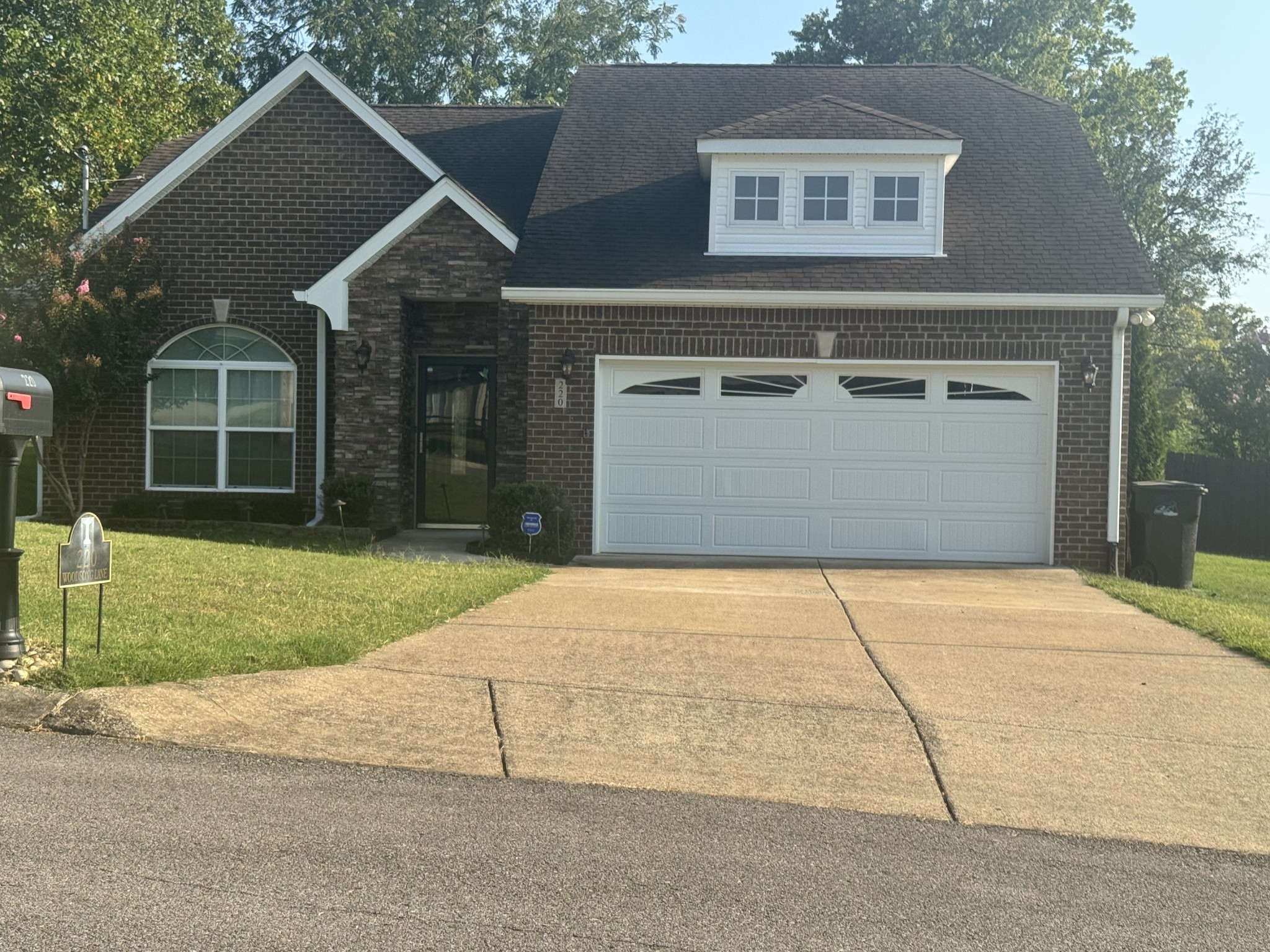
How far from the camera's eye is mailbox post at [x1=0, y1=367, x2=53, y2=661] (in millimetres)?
6723

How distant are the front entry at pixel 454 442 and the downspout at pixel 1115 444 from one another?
755 cm

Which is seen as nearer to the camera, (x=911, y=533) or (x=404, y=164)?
(x=911, y=533)

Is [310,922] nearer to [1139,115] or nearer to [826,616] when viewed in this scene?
[826,616]

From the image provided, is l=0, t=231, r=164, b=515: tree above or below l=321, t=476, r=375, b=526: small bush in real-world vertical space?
above

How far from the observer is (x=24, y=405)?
6.76m

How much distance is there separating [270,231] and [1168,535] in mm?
11308

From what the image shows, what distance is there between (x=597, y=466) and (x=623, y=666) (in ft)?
22.7

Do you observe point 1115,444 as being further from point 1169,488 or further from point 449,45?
point 449,45

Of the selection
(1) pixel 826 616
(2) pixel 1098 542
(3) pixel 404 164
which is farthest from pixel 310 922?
(3) pixel 404 164

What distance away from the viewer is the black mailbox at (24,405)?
21.8 ft

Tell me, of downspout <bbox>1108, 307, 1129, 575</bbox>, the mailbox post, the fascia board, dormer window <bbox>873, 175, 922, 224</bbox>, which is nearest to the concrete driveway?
the mailbox post

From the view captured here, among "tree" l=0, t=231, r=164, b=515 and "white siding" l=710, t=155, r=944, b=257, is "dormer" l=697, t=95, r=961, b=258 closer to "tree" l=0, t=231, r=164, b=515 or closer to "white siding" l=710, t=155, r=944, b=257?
"white siding" l=710, t=155, r=944, b=257

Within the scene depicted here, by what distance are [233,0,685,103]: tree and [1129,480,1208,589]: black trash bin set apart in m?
25.6

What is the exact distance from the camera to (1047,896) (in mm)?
4500
